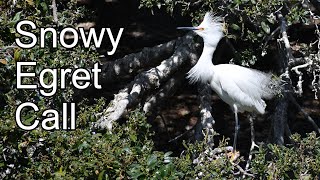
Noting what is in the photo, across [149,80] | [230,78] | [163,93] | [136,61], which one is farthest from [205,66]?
[136,61]

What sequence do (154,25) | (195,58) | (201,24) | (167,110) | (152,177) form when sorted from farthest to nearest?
(154,25) < (167,110) < (195,58) < (201,24) < (152,177)

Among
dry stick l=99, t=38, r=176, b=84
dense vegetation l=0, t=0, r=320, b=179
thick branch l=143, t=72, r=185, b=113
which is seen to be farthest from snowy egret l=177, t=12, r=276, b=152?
dense vegetation l=0, t=0, r=320, b=179

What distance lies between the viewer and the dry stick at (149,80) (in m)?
4.73

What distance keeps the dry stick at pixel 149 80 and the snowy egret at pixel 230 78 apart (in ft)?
0.88

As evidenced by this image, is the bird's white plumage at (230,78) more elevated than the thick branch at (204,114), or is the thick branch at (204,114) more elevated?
the bird's white plumage at (230,78)

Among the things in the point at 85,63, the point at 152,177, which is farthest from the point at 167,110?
the point at 152,177

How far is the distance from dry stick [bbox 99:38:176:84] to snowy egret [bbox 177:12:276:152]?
62 centimetres

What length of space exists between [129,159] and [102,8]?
14.9 ft

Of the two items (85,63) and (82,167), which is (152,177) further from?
(85,63)

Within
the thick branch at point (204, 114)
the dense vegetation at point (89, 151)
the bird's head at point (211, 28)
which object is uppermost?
the bird's head at point (211, 28)

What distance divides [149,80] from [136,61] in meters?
0.50

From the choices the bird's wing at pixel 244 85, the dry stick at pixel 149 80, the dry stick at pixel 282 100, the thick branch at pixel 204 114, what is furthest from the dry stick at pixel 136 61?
the dry stick at pixel 282 100

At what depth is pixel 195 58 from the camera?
18.6 ft

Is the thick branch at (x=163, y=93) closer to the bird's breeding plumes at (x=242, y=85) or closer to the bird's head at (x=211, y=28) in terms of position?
the bird's breeding plumes at (x=242, y=85)
